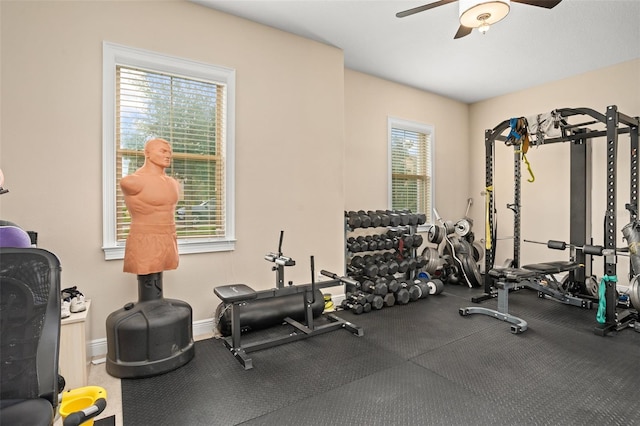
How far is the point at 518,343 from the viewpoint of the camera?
9.91 feet

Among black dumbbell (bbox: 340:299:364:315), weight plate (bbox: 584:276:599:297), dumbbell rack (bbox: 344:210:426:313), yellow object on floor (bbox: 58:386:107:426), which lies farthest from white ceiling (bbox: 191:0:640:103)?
yellow object on floor (bbox: 58:386:107:426)

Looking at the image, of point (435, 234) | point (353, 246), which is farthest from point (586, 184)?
point (353, 246)

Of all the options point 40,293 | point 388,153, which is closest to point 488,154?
point 388,153

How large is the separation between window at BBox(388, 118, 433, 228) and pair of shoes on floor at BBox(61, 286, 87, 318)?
401 centimetres

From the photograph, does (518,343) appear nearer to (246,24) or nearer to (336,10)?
(336,10)

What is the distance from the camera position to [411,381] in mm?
2350

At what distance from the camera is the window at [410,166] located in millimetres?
5359

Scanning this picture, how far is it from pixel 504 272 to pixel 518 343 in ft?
2.67

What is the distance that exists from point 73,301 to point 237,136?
6.38ft

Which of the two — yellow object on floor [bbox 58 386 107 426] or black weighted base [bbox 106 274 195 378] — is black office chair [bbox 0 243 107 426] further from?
black weighted base [bbox 106 274 195 378]

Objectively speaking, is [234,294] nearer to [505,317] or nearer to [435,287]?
[505,317]

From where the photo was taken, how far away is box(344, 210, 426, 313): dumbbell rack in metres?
4.21

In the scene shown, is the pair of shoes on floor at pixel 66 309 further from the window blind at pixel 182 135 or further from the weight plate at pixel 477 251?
the weight plate at pixel 477 251

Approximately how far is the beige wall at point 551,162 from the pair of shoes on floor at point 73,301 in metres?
5.91
